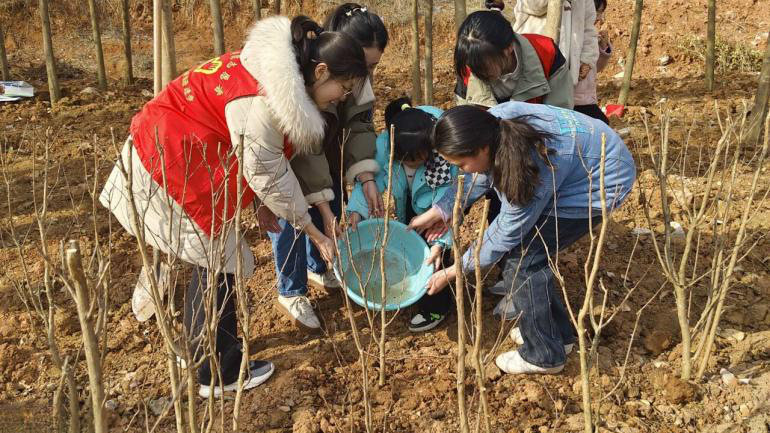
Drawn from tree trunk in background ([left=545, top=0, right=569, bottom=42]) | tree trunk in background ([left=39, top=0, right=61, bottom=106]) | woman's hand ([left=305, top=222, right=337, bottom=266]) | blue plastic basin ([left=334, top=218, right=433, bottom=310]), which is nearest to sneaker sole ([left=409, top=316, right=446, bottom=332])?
blue plastic basin ([left=334, top=218, right=433, bottom=310])

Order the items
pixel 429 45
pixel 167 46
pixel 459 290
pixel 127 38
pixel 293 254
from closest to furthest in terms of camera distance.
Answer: pixel 459 290 < pixel 293 254 < pixel 167 46 < pixel 429 45 < pixel 127 38

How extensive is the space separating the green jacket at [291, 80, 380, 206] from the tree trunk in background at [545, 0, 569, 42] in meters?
1.17

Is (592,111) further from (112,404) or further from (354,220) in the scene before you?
(112,404)

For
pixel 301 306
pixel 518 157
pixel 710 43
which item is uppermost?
pixel 710 43

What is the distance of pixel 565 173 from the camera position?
7.47 ft

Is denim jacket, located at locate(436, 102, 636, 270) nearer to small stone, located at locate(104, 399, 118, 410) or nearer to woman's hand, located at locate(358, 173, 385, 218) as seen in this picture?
woman's hand, located at locate(358, 173, 385, 218)

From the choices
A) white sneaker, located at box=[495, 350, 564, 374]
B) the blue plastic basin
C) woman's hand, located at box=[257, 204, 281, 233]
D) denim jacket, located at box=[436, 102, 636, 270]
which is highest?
denim jacket, located at box=[436, 102, 636, 270]

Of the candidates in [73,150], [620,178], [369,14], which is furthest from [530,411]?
[73,150]

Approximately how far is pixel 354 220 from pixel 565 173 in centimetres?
95

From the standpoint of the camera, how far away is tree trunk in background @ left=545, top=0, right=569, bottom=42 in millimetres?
3295

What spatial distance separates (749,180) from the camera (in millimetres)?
4180

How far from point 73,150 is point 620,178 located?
4.21 metres

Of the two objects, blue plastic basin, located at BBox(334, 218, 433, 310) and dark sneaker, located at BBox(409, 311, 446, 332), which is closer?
blue plastic basin, located at BBox(334, 218, 433, 310)

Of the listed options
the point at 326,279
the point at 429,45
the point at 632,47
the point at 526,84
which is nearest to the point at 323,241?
the point at 326,279
